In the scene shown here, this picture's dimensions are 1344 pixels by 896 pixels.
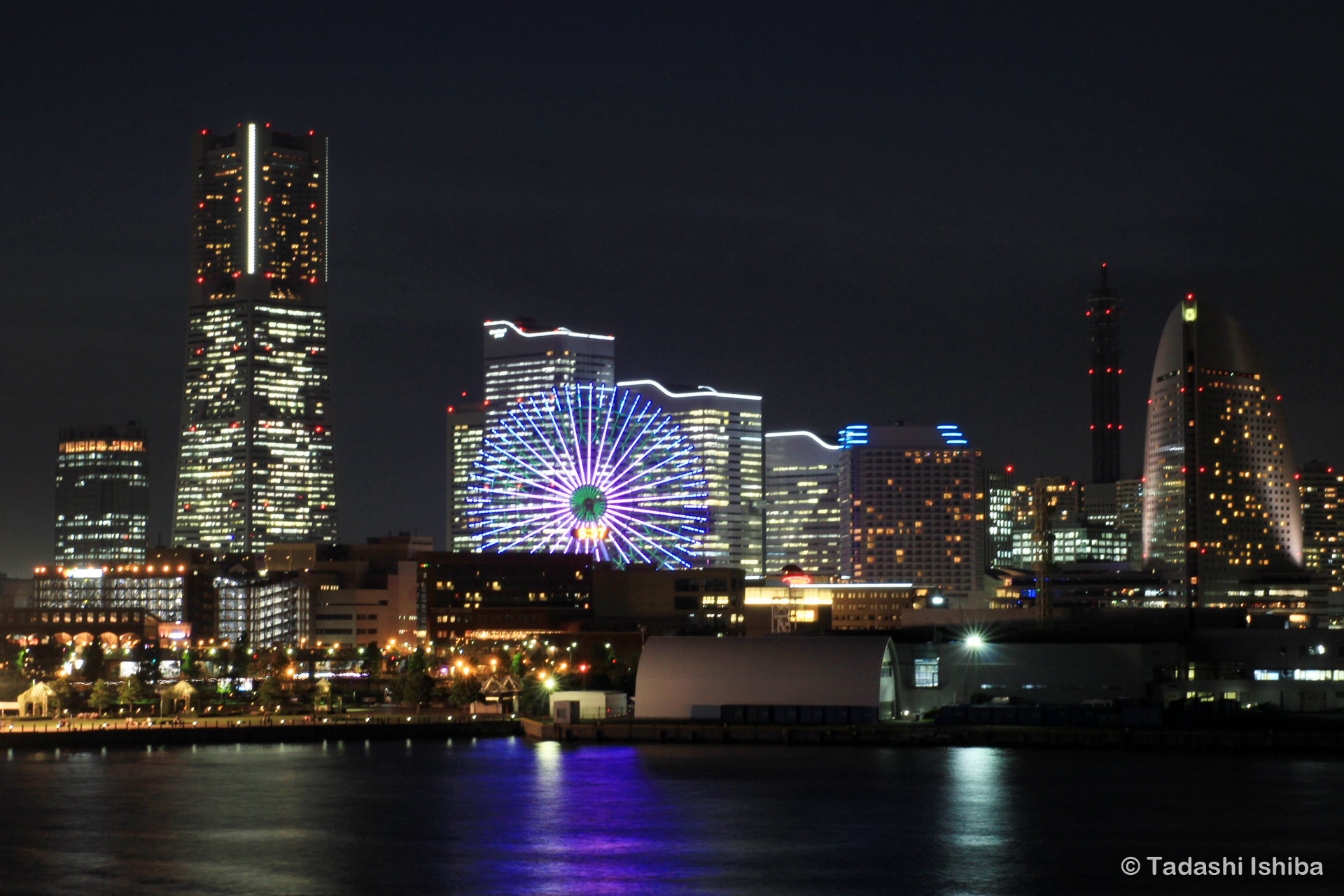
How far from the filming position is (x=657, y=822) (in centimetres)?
6450

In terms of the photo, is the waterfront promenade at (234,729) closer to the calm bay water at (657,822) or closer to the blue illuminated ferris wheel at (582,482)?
the calm bay water at (657,822)

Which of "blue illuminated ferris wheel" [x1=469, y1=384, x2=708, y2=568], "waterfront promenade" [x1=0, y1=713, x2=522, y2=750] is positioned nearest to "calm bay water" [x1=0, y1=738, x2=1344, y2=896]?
"waterfront promenade" [x1=0, y1=713, x2=522, y2=750]

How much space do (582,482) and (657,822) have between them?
94288mm

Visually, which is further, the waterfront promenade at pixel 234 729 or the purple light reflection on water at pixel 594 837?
the waterfront promenade at pixel 234 729

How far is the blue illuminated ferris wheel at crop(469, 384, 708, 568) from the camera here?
15675 centimetres

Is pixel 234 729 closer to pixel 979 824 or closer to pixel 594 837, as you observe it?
pixel 594 837

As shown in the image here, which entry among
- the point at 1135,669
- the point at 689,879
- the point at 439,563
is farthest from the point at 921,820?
the point at 439,563

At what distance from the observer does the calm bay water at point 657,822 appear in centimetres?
5403

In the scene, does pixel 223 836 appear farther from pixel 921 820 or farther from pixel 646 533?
pixel 646 533

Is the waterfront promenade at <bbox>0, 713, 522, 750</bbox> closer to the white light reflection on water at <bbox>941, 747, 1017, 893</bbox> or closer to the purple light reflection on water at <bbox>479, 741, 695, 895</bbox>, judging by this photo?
the purple light reflection on water at <bbox>479, 741, 695, 895</bbox>

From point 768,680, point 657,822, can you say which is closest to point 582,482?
point 768,680

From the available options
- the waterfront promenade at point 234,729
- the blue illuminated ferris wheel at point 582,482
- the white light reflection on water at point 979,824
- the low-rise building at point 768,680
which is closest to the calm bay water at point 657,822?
the white light reflection on water at point 979,824

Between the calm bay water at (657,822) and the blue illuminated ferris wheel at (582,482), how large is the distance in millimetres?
67097

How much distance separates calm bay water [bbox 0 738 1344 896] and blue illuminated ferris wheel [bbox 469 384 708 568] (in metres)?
67.1
